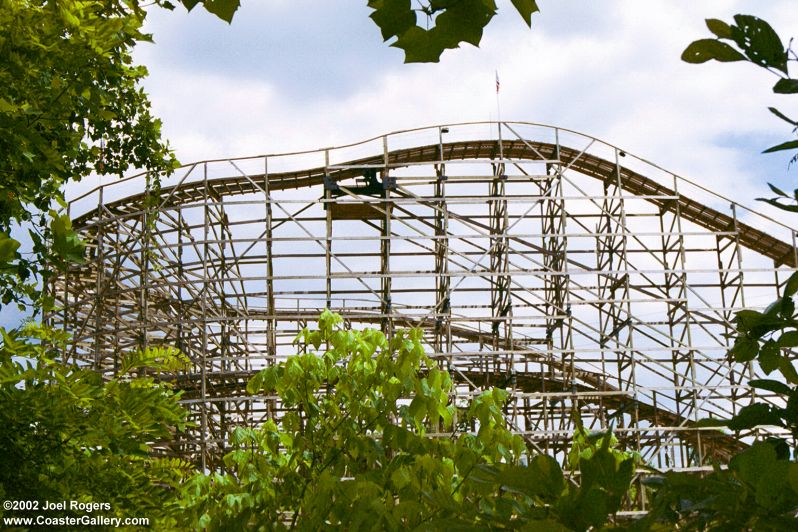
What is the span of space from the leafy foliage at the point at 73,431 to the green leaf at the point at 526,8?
2440mm

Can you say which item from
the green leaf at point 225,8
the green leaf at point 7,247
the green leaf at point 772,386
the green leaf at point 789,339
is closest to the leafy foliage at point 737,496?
the green leaf at point 772,386

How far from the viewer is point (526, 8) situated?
107cm

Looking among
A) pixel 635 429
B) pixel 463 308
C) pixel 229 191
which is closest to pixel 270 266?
pixel 229 191

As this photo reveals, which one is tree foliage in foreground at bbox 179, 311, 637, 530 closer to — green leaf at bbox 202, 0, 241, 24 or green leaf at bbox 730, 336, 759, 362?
green leaf at bbox 730, 336, 759, 362

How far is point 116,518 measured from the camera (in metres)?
3.37

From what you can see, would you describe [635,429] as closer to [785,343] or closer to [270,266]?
[270,266]

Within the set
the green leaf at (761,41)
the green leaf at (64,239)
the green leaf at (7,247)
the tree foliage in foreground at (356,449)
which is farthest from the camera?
the tree foliage in foreground at (356,449)

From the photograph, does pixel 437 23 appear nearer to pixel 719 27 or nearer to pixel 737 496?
pixel 719 27

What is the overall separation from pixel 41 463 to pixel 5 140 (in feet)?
3.69

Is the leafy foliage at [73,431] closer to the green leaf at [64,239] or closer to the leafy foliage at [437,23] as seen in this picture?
the green leaf at [64,239]

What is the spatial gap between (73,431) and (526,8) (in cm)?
272

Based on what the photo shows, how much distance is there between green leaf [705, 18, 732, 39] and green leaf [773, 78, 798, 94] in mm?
68

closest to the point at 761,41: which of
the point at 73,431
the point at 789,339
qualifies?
the point at 789,339

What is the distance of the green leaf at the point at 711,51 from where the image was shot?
0.95 meters
